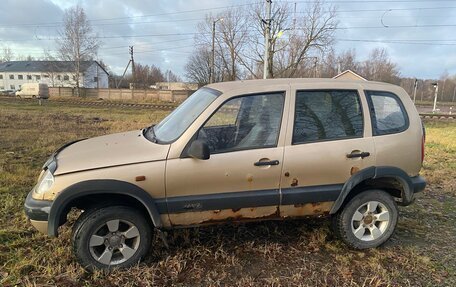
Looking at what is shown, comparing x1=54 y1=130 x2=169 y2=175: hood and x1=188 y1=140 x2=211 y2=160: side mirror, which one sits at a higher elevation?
x1=188 y1=140 x2=211 y2=160: side mirror

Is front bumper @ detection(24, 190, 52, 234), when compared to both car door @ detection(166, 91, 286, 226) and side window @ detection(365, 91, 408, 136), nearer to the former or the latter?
car door @ detection(166, 91, 286, 226)

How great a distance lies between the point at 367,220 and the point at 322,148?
1077mm

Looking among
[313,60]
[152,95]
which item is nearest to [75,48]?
[152,95]

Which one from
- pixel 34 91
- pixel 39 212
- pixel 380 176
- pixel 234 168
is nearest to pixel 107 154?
pixel 39 212

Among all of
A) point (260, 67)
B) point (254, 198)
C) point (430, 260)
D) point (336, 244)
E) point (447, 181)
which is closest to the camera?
point (254, 198)

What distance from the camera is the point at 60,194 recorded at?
10.2 feet

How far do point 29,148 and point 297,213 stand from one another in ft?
26.5

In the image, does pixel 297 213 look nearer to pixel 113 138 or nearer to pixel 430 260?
pixel 430 260

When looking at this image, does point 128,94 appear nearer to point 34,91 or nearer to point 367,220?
point 34,91

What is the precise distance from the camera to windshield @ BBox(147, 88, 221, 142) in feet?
11.7

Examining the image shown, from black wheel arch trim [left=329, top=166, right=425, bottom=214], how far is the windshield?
1.70 m

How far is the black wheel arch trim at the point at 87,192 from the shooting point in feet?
10.2

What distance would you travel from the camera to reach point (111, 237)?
11.0 feet

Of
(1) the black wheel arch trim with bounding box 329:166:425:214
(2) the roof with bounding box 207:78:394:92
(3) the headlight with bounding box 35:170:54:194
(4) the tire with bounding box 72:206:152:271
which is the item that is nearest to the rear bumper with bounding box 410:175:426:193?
(1) the black wheel arch trim with bounding box 329:166:425:214
